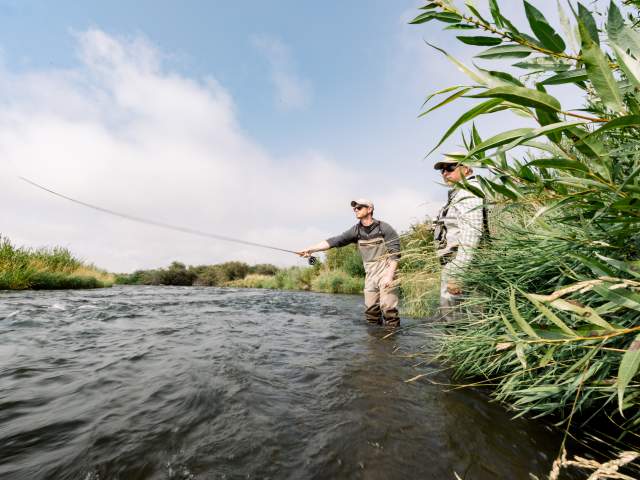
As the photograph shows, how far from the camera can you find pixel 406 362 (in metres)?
3.65

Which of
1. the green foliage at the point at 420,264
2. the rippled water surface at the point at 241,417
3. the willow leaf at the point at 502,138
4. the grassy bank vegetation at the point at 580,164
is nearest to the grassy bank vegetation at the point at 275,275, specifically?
the green foliage at the point at 420,264

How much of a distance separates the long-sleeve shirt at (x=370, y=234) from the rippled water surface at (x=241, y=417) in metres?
2.31

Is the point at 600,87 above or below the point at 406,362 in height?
above

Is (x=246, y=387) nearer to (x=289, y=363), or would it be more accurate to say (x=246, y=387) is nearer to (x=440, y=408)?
(x=289, y=363)

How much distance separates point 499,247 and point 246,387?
2.66 meters

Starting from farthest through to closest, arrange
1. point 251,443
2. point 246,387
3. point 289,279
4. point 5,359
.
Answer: point 289,279 < point 5,359 < point 246,387 < point 251,443

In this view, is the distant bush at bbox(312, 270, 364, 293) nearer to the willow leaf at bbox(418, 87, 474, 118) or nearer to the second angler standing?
the second angler standing

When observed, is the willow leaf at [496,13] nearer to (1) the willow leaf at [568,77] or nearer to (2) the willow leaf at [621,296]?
(1) the willow leaf at [568,77]

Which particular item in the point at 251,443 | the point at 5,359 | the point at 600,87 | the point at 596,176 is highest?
the point at 600,87

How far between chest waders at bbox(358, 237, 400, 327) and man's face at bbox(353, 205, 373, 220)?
1.73 ft

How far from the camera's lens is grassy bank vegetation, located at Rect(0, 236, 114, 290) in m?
11.6

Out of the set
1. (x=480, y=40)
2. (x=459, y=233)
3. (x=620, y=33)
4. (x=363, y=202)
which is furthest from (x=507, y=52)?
(x=363, y=202)

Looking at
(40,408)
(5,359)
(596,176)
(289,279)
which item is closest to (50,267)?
(289,279)

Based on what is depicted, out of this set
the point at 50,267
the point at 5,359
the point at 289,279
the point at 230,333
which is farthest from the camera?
the point at 289,279
